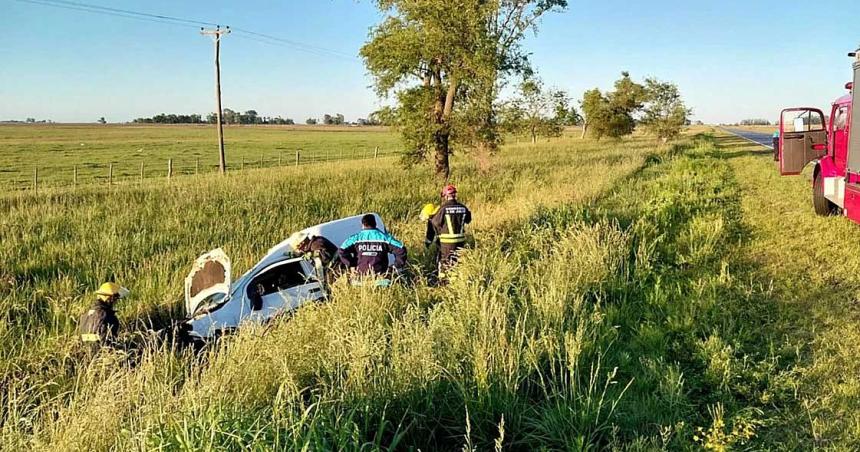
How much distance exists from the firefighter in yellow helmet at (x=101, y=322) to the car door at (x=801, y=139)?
41.6 ft

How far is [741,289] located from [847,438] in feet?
10.5

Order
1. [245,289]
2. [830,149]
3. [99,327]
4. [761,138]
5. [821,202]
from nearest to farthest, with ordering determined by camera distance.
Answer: [99,327] < [245,289] < [830,149] < [821,202] < [761,138]

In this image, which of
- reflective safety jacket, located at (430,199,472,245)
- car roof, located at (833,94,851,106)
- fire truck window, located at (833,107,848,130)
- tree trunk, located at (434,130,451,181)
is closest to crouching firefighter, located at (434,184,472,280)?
reflective safety jacket, located at (430,199,472,245)

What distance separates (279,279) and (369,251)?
1248mm

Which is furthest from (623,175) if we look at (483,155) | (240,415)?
(240,415)

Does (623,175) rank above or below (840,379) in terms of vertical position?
above

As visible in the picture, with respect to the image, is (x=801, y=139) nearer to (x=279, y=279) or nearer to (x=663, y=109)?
(x=279, y=279)

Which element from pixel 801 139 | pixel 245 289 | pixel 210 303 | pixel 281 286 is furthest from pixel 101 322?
pixel 801 139

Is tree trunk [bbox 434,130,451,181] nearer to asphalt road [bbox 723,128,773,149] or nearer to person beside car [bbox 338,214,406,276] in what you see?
person beside car [bbox 338,214,406,276]

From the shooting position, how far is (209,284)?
713 centimetres

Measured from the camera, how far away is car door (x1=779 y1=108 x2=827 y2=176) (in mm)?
11625

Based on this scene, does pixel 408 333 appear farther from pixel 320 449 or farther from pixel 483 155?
pixel 483 155

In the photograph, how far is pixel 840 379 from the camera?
14.2 ft

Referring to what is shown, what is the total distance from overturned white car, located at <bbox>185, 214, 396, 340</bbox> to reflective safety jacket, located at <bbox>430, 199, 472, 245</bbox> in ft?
6.16
